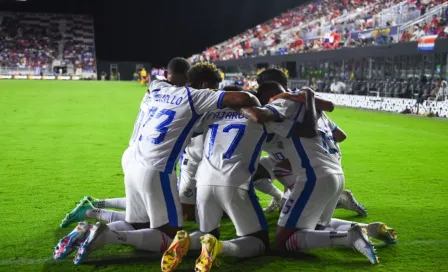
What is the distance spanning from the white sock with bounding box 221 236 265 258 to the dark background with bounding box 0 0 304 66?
5838cm

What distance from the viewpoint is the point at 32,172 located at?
842 centimetres

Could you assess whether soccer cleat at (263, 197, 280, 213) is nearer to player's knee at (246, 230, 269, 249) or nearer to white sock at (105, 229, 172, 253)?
player's knee at (246, 230, 269, 249)

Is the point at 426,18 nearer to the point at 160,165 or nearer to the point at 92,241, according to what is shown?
the point at 160,165

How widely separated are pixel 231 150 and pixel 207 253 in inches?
36.3

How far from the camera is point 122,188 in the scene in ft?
24.3

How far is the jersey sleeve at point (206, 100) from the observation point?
4.35m

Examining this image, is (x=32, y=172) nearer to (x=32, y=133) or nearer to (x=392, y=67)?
(x=32, y=133)

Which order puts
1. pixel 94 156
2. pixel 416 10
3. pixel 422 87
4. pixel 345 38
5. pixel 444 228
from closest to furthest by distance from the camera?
pixel 444 228, pixel 94 156, pixel 422 87, pixel 416 10, pixel 345 38

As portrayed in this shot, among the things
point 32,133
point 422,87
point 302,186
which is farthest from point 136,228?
point 422,87

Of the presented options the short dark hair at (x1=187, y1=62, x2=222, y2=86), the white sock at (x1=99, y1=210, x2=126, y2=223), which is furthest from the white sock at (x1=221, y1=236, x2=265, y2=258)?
the short dark hair at (x1=187, y1=62, x2=222, y2=86)

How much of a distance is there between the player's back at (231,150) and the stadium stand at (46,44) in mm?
60093

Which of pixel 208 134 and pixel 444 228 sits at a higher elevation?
pixel 208 134

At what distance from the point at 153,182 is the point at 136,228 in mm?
531

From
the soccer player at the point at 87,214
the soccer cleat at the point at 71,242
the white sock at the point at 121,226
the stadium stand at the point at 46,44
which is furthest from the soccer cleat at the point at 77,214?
the stadium stand at the point at 46,44
